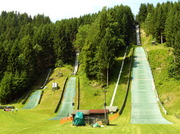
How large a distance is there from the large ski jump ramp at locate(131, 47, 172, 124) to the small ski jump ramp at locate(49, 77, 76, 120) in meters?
16.2

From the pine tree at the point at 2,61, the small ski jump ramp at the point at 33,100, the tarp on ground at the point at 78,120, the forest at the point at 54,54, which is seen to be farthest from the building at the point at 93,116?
the pine tree at the point at 2,61

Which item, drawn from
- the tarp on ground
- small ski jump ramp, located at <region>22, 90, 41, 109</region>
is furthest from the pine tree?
the tarp on ground

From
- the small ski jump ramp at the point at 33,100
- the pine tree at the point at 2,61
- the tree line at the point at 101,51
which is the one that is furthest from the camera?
the pine tree at the point at 2,61

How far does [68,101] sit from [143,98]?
20.8 meters

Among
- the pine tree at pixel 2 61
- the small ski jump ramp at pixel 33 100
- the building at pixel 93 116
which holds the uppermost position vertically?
the pine tree at pixel 2 61

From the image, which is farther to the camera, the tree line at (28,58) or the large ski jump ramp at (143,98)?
the tree line at (28,58)

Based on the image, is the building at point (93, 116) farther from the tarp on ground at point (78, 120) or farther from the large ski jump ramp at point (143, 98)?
the large ski jump ramp at point (143, 98)

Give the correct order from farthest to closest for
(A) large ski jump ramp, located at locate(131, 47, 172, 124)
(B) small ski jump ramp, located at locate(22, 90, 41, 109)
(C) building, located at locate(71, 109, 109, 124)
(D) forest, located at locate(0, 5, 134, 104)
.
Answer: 1. (D) forest, located at locate(0, 5, 134, 104)
2. (B) small ski jump ramp, located at locate(22, 90, 41, 109)
3. (A) large ski jump ramp, located at locate(131, 47, 172, 124)
4. (C) building, located at locate(71, 109, 109, 124)

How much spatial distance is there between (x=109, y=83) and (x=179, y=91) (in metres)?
20.5

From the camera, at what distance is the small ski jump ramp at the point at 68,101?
43.4 meters

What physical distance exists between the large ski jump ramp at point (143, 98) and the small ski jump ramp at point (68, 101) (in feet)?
53.2

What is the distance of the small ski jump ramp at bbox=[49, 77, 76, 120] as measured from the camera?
142ft

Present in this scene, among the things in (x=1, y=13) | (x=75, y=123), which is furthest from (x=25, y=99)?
(x=1, y=13)

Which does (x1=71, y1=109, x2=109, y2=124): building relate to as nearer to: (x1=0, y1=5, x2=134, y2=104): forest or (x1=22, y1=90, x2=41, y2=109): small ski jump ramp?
(x1=0, y1=5, x2=134, y2=104): forest
